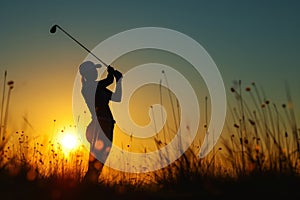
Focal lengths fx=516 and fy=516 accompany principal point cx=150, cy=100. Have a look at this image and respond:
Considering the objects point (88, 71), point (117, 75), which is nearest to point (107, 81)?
point (117, 75)

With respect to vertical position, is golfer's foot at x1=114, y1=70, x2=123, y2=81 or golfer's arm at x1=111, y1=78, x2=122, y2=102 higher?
golfer's foot at x1=114, y1=70, x2=123, y2=81

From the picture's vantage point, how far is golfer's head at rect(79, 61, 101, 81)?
33.1ft

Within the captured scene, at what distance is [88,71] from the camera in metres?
10.1

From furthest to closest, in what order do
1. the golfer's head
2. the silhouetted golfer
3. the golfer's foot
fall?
the golfer's foot → the golfer's head → the silhouetted golfer

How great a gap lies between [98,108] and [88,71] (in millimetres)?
784

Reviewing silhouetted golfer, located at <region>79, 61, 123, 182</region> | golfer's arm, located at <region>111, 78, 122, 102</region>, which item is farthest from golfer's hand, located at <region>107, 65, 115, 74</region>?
golfer's arm, located at <region>111, 78, 122, 102</region>

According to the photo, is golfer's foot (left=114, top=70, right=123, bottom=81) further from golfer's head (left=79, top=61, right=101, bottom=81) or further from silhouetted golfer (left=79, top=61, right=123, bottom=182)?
golfer's head (left=79, top=61, right=101, bottom=81)

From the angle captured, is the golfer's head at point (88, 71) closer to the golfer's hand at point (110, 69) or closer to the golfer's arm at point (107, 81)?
the golfer's arm at point (107, 81)

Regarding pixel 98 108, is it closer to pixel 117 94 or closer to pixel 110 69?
pixel 117 94

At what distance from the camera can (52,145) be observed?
9.97m

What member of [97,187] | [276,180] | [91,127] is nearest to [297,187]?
[276,180]

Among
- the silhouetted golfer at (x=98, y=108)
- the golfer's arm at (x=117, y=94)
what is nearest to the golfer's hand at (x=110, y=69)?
the silhouetted golfer at (x=98, y=108)

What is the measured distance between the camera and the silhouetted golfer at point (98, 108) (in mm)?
9602

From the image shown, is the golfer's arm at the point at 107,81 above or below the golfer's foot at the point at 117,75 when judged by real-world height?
below
